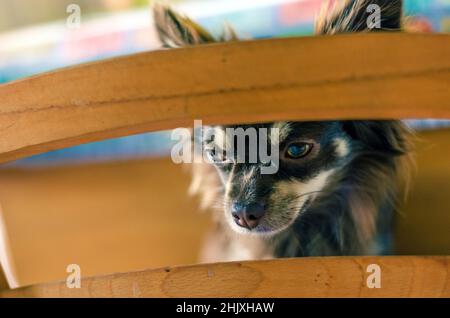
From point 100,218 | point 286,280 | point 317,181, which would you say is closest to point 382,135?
point 317,181

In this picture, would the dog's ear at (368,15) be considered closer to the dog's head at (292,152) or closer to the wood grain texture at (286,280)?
the dog's head at (292,152)

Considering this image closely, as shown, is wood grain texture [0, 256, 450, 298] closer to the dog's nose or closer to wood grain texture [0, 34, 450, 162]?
wood grain texture [0, 34, 450, 162]

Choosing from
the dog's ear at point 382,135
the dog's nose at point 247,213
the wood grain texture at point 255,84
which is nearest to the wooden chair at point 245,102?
the wood grain texture at point 255,84

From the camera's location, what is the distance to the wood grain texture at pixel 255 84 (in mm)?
407

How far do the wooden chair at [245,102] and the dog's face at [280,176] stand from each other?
1.22 ft

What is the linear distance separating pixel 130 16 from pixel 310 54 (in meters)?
1.57

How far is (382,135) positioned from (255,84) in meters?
0.66

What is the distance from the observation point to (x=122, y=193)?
1515 millimetres
